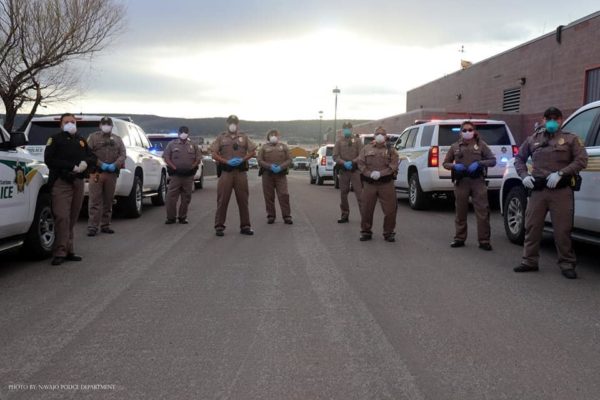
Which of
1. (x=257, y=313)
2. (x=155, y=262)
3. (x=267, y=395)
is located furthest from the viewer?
(x=155, y=262)

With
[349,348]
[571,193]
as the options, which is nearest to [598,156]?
[571,193]

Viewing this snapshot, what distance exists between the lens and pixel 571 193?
263 inches

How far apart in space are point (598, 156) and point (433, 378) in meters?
4.29

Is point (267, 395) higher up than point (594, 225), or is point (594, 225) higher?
point (594, 225)

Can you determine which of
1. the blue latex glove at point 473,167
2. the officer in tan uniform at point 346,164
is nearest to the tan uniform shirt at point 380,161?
the blue latex glove at point 473,167

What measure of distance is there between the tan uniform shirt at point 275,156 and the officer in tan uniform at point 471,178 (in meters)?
3.32

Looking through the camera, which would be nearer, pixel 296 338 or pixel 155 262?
pixel 296 338

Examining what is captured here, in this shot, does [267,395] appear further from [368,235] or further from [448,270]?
[368,235]

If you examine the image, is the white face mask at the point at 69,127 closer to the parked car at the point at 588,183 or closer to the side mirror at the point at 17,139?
the side mirror at the point at 17,139

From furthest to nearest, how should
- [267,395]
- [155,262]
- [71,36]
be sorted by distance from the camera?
1. [71,36]
2. [155,262]
3. [267,395]

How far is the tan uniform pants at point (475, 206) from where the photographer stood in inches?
335

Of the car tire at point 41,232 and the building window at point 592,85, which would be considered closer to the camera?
the car tire at point 41,232

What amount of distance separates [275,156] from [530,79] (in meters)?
19.1

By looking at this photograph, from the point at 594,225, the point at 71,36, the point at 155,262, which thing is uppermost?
the point at 71,36
